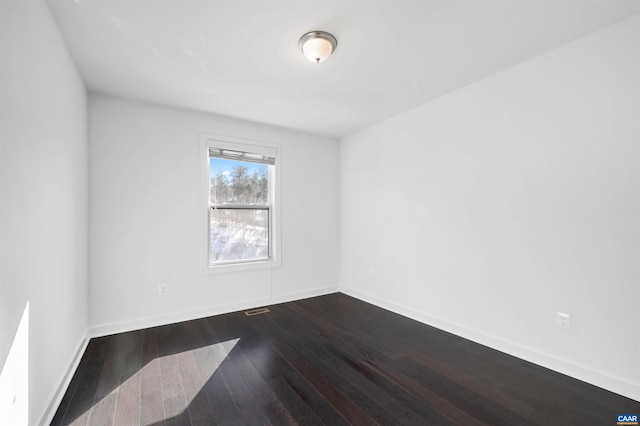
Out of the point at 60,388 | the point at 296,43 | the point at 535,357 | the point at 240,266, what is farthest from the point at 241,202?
the point at 535,357

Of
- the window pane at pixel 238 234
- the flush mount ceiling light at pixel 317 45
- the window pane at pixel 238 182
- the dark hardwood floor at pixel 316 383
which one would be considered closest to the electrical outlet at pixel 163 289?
the dark hardwood floor at pixel 316 383

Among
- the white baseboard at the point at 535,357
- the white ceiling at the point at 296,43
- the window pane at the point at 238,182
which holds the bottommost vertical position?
the white baseboard at the point at 535,357

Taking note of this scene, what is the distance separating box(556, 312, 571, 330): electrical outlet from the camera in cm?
227

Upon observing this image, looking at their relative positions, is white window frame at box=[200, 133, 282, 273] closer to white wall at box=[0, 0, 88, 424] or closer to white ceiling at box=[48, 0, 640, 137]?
white ceiling at box=[48, 0, 640, 137]

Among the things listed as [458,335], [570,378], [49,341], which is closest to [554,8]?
[570,378]

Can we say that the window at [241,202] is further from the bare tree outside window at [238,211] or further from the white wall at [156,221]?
the white wall at [156,221]

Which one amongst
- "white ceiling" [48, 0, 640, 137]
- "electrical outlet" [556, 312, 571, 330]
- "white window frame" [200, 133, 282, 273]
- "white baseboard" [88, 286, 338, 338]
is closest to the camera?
"white ceiling" [48, 0, 640, 137]

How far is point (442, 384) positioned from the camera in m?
2.16

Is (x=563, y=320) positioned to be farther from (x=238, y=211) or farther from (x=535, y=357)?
(x=238, y=211)

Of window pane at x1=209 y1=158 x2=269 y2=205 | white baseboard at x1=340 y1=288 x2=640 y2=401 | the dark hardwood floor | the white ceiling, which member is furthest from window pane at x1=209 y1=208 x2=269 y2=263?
white baseboard at x1=340 y1=288 x2=640 y2=401

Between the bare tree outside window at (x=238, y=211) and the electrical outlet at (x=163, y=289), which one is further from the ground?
the bare tree outside window at (x=238, y=211)

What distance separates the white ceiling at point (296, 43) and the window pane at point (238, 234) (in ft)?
4.70

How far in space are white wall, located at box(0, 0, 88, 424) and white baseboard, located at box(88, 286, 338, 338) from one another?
497 millimetres

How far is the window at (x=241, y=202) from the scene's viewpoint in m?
3.77
